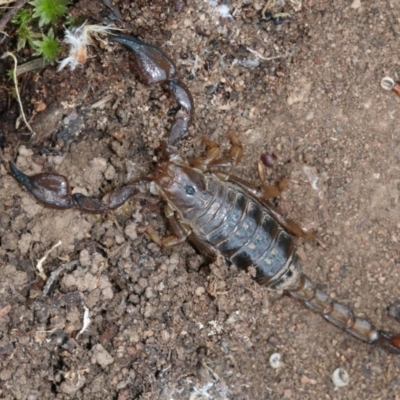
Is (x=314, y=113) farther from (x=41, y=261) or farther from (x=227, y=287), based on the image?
(x=41, y=261)

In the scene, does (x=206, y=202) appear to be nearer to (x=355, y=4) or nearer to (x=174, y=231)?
(x=174, y=231)

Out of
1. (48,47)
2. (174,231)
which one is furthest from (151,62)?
(174,231)

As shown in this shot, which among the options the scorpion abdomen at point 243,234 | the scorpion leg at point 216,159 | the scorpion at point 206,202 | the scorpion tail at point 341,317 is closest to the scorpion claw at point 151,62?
the scorpion at point 206,202

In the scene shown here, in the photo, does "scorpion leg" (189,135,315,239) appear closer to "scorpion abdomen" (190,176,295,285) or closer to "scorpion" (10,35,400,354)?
"scorpion" (10,35,400,354)

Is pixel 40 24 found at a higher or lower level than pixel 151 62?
higher

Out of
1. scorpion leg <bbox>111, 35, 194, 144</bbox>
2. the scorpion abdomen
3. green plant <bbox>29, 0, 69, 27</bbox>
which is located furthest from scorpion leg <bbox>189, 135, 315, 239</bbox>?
green plant <bbox>29, 0, 69, 27</bbox>

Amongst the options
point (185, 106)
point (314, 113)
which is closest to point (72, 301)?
point (185, 106)
